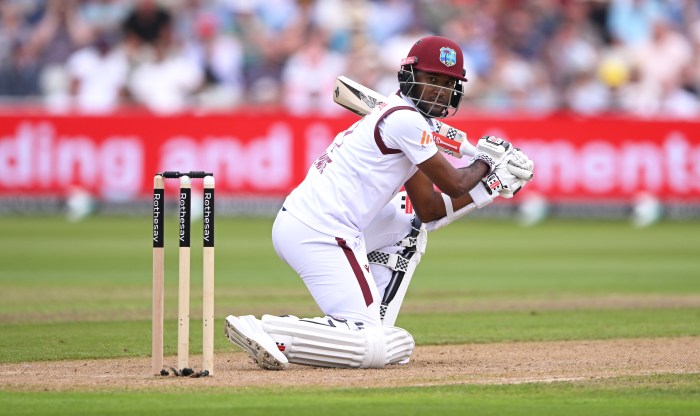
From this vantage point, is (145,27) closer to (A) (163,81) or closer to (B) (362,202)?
(A) (163,81)

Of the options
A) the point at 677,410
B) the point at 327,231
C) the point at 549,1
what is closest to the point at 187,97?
the point at 549,1

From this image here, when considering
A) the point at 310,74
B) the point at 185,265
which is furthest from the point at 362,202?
the point at 310,74

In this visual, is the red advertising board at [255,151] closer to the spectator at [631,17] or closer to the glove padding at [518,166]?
the spectator at [631,17]

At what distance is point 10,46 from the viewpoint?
22.7m

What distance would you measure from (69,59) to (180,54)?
6.46ft

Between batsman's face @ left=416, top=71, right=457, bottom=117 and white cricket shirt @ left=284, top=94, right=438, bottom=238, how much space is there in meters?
0.09

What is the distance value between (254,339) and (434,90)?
1833 millimetres

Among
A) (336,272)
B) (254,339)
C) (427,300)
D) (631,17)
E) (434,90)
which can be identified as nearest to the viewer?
(254,339)

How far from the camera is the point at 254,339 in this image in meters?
7.34

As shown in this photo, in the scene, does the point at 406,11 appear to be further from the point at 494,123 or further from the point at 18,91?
the point at 18,91

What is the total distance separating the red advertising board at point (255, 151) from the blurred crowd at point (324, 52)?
44cm

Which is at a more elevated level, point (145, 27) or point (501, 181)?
point (145, 27)

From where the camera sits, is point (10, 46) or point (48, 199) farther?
point (10, 46)

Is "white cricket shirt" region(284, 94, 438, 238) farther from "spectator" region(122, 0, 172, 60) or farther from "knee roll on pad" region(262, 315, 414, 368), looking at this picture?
"spectator" region(122, 0, 172, 60)
